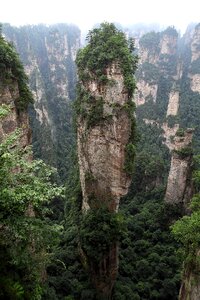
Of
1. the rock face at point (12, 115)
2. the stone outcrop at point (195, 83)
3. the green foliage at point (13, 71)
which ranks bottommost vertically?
the rock face at point (12, 115)

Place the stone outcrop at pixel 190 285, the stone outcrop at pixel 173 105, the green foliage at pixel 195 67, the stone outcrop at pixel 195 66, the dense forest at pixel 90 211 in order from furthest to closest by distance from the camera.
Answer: the green foliage at pixel 195 67, the stone outcrop at pixel 195 66, the stone outcrop at pixel 173 105, the stone outcrop at pixel 190 285, the dense forest at pixel 90 211

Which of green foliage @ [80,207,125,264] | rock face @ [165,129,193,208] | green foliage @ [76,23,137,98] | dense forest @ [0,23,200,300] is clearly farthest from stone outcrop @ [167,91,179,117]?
green foliage @ [80,207,125,264]

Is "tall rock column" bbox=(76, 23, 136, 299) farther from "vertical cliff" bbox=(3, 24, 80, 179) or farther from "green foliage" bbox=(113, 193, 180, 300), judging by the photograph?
"vertical cliff" bbox=(3, 24, 80, 179)

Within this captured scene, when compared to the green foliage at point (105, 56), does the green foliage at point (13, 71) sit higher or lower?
lower

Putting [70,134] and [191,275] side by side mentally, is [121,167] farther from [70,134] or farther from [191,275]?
[70,134]

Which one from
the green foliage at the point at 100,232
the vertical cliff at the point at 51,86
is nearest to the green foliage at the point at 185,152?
the green foliage at the point at 100,232

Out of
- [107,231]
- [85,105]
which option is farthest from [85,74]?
[107,231]

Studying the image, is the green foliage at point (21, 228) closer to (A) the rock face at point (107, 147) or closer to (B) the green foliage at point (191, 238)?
(B) the green foliage at point (191, 238)
